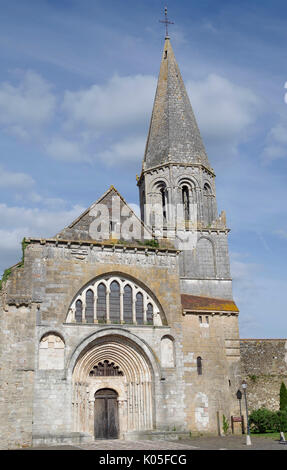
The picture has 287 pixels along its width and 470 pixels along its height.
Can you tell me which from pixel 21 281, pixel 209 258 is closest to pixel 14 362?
pixel 21 281

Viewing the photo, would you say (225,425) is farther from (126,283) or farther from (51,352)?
(51,352)

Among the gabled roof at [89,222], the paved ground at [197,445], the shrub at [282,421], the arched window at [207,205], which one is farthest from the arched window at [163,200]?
the paved ground at [197,445]

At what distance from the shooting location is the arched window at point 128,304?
84.0 feet

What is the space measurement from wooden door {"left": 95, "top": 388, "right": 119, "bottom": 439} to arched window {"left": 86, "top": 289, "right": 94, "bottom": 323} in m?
3.85

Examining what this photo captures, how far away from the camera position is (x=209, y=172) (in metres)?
35.9

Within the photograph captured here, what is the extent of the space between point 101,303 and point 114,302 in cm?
72

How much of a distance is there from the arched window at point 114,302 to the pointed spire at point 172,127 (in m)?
12.7

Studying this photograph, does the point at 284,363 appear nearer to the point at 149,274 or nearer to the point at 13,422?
the point at 149,274

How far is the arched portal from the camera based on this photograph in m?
24.3

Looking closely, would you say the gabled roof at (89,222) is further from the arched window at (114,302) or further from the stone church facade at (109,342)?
the arched window at (114,302)

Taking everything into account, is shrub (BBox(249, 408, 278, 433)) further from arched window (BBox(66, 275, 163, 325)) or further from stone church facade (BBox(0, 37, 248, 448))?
arched window (BBox(66, 275, 163, 325))

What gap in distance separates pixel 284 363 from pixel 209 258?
822 cm

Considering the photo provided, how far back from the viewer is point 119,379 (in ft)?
84.2

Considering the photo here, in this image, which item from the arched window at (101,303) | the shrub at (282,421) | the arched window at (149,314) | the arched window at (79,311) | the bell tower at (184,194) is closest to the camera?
the arched window at (79,311)
